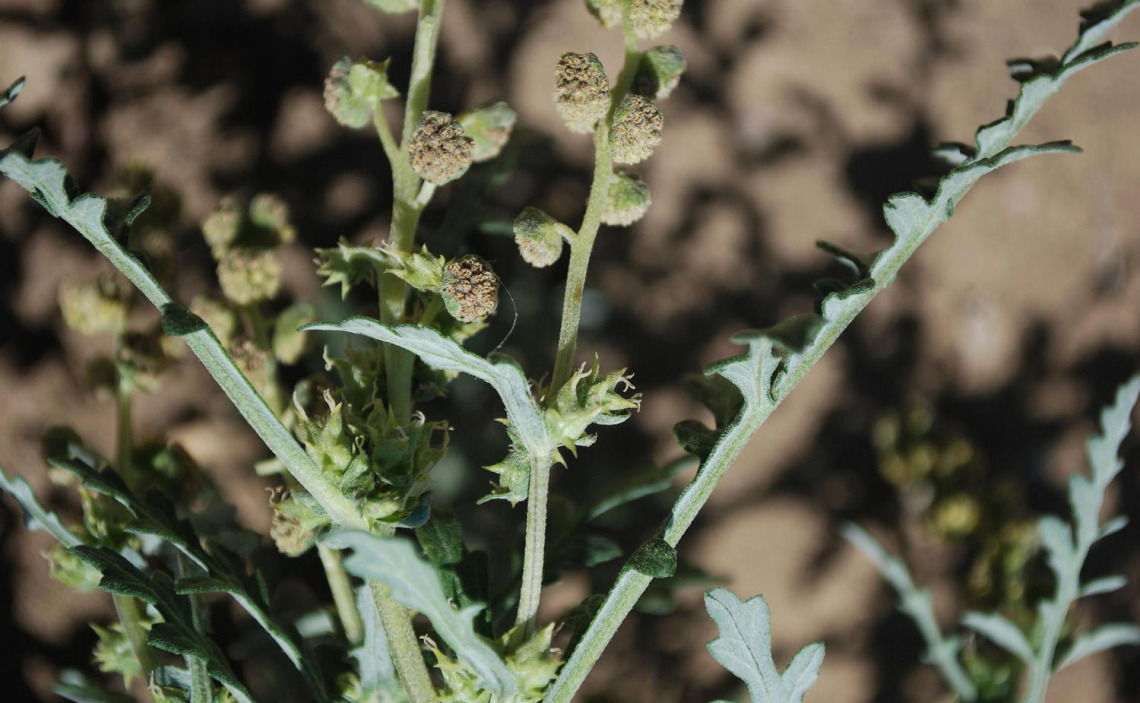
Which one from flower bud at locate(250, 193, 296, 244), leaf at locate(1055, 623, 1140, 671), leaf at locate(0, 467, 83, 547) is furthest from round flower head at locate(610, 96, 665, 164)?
leaf at locate(1055, 623, 1140, 671)

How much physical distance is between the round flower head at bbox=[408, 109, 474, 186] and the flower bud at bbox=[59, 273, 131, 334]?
45cm

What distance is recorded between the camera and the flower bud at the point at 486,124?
85 cm

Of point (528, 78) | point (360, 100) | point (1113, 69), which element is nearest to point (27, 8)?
point (528, 78)

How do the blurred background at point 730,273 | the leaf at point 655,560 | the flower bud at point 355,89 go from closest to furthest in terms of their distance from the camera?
the leaf at point 655,560
the flower bud at point 355,89
the blurred background at point 730,273

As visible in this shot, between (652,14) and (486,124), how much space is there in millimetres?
195

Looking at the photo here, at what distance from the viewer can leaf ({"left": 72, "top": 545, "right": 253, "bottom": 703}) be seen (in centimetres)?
74

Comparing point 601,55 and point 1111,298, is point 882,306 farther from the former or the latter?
point 601,55

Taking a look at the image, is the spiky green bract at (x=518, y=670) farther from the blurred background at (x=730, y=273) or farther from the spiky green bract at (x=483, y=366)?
the blurred background at (x=730, y=273)

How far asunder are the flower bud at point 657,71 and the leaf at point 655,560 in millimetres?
401

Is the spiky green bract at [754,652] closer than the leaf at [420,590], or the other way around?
the leaf at [420,590]

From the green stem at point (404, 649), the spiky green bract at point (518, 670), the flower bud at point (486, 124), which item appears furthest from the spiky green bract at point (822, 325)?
the flower bud at point (486, 124)

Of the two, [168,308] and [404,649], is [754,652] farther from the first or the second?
[168,308]

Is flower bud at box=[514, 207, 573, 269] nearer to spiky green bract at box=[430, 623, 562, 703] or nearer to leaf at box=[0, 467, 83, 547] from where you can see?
spiky green bract at box=[430, 623, 562, 703]

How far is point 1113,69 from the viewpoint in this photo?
5.59 feet
